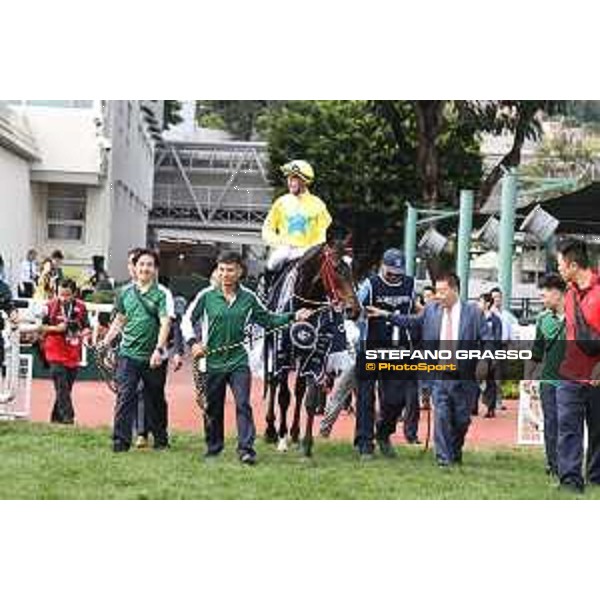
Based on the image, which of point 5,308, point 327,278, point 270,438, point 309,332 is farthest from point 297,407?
point 5,308

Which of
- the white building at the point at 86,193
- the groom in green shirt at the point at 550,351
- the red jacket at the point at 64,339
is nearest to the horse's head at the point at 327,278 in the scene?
the white building at the point at 86,193

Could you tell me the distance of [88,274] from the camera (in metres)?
7.86

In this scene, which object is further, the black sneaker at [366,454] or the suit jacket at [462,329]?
the black sneaker at [366,454]

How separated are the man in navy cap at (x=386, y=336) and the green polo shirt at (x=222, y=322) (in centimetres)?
57

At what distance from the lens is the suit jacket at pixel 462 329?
7645 millimetres

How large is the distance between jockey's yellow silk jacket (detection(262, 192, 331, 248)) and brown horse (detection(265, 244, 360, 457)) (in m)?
0.08

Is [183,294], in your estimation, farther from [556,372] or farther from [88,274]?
[556,372]

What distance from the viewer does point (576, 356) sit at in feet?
24.9

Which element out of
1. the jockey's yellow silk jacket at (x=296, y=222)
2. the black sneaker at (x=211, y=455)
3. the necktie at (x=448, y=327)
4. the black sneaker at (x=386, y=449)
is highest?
the jockey's yellow silk jacket at (x=296, y=222)

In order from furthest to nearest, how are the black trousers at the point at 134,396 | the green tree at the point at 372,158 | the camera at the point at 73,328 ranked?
1. the camera at the point at 73,328
2. the black trousers at the point at 134,396
3. the green tree at the point at 372,158

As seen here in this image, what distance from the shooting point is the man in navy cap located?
7.76 metres

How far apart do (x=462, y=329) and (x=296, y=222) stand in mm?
1041

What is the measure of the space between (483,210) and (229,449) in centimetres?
187

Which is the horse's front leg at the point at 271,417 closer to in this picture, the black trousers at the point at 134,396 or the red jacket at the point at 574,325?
the black trousers at the point at 134,396
